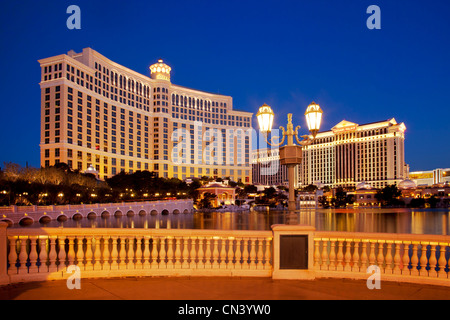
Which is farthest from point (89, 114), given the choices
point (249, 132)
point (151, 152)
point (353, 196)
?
point (353, 196)

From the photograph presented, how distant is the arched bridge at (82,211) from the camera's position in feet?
142

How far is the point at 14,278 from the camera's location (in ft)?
23.7

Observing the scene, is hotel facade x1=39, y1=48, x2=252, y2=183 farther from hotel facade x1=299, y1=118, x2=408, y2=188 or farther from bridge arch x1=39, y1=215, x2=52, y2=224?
→ bridge arch x1=39, y1=215, x2=52, y2=224

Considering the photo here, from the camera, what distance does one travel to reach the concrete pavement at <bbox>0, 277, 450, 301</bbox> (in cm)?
627

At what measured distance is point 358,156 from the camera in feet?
555

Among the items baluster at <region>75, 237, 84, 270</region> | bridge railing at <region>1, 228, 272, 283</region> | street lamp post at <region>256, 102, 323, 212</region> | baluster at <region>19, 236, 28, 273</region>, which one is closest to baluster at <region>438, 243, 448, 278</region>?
street lamp post at <region>256, 102, 323, 212</region>

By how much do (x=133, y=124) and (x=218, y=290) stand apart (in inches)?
5446

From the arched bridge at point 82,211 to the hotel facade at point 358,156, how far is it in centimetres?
8068

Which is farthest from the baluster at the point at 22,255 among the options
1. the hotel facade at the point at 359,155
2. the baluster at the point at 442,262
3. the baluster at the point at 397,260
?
the hotel facade at the point at 359,155

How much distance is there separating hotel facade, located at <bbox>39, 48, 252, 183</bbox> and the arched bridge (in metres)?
38.0

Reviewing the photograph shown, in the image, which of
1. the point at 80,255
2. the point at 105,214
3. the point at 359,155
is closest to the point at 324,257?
the point at 80,255
